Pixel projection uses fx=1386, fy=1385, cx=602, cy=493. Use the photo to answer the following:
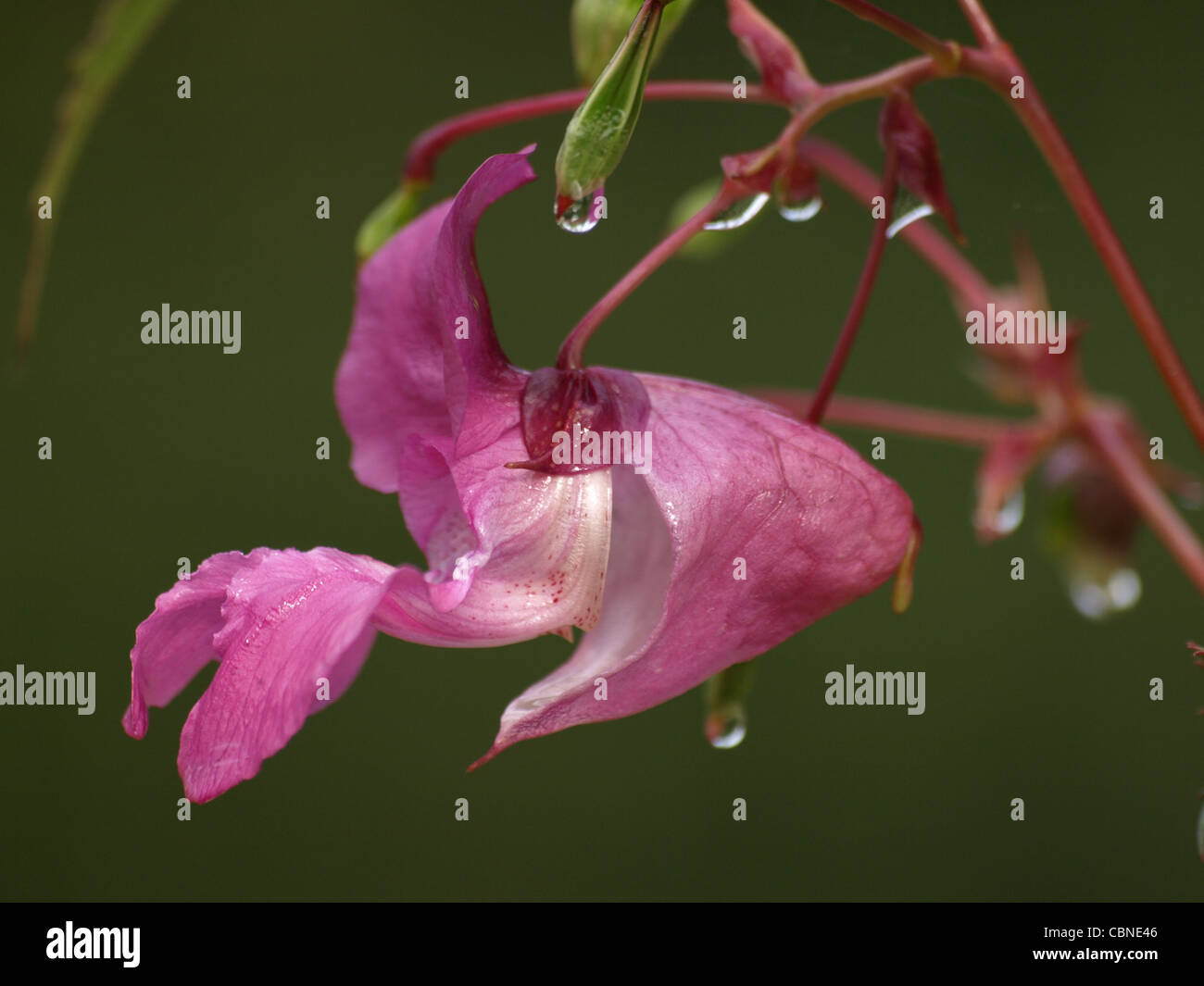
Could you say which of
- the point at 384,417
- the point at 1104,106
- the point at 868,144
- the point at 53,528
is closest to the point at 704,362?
the point at 868,144

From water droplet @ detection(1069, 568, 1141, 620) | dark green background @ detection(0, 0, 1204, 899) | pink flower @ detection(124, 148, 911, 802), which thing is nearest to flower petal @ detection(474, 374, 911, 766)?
pink flower @ detection(124, 148, 911, 802)

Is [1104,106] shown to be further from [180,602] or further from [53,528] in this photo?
[180,602]

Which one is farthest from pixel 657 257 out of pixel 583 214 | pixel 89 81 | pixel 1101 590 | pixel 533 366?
pixel 533 366

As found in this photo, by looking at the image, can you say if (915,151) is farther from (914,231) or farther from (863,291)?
(914,231)

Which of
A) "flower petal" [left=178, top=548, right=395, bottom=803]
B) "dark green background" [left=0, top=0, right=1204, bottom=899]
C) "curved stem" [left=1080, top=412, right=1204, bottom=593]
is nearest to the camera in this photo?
"flower petal" [left=178, top=548, right=395, bottom=803]

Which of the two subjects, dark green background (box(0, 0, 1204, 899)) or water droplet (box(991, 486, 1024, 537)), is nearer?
water droplet (box(991, 486, 1024, 537))

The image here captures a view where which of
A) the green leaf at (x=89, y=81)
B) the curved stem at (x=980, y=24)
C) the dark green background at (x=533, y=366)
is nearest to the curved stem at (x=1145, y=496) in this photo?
the curved stem at (x=980, y=24)

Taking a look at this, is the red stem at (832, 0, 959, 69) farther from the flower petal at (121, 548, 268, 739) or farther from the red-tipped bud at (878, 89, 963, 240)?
the flower petal at (121, 548, 268, 739)
